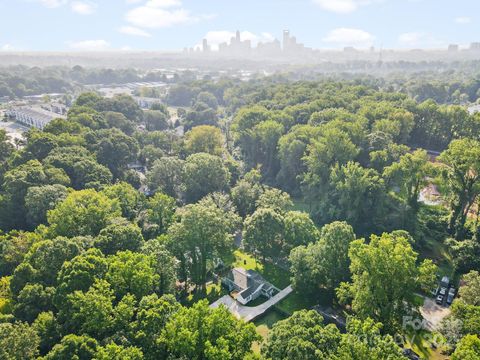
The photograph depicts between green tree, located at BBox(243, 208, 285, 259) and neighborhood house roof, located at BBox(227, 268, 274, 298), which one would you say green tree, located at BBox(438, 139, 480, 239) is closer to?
green tree, located at BBox(243, 208, 285, 259)

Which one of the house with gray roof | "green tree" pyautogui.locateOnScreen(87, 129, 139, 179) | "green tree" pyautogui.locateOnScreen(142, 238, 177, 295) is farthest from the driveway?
"green tree" pyautogui.locateOnScreen(87, 129, 139, 179)

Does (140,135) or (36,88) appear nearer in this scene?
(140,135)

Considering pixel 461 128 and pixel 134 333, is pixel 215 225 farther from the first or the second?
pixel 461 128

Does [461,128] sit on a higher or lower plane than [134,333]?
Result: higher

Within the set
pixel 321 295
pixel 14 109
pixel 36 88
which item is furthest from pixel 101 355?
pixel 36 88

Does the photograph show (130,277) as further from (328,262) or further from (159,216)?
(328,262)

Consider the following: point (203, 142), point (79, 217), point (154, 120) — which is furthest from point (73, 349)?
point (154, 120)

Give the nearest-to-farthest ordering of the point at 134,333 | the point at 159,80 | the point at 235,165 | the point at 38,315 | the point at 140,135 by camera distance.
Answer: the point at 134,333 → the point at 38,315 → the point at 235,165 → the point at 140,135 → the point at 159,80

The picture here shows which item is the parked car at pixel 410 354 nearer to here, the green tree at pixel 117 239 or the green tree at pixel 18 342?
the green tree at pixel 117 239
